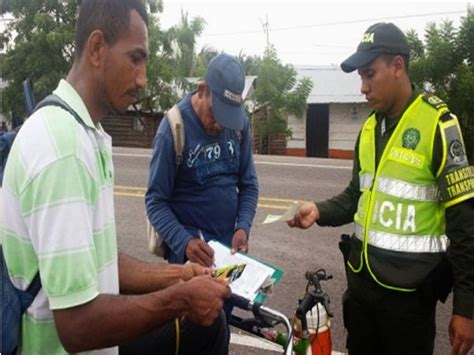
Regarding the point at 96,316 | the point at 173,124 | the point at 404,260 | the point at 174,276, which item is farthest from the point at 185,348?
the point at 173,124

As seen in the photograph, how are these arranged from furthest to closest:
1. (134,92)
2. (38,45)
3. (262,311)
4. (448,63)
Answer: (38,45), (448,63), (262,311), (134,92)

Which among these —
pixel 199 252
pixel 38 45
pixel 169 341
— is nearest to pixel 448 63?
pixel 38 45

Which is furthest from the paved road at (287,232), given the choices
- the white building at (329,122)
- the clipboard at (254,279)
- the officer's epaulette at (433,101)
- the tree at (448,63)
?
the white building at (329,122)

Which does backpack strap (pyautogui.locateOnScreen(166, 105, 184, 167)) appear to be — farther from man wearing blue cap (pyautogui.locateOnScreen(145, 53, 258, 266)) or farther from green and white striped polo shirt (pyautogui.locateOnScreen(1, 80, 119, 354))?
green and white striped polo shirt (pyautogui.locateOnScreen(1, 80, 119, 354))

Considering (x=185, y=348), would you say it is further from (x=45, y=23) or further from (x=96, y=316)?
(x=45, y=23)

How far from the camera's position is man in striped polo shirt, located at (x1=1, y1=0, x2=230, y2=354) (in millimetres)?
1271

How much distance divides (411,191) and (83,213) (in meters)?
1.40

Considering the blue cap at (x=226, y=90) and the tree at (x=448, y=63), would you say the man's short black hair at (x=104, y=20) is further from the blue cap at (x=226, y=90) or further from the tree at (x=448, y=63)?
the tree at (x=448, y=63)

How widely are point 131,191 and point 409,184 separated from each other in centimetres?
762

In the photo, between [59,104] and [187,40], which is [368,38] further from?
[187,40]

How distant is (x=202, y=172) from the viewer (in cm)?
270

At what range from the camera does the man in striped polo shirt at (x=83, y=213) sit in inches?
50.1

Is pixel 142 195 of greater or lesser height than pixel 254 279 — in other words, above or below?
below

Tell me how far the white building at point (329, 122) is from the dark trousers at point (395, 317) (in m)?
20.1
